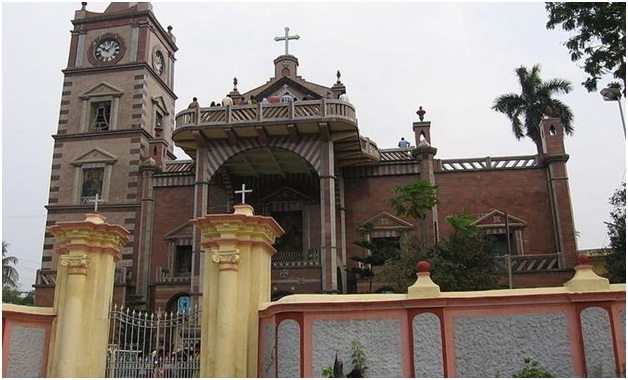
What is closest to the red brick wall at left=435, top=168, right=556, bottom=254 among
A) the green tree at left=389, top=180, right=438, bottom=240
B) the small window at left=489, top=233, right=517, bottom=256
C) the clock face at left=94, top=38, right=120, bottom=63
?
the small window at left=489, top=233, right=517, bottom=256

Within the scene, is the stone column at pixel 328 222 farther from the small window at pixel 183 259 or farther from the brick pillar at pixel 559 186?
the brick pillar at pixel 559 186

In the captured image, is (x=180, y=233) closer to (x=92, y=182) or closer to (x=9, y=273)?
(x=92, y=182)

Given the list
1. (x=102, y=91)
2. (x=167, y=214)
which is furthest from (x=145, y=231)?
(x=102, y=91)

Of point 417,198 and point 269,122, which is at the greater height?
point 269,122

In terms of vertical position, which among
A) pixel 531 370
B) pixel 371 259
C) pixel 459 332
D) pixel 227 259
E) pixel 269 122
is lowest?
pixel 531 370

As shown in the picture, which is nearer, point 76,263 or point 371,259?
point 76,263

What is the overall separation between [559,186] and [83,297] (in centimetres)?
1858

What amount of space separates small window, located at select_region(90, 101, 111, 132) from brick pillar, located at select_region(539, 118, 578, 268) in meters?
19.4

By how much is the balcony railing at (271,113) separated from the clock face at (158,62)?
10044 millimetres

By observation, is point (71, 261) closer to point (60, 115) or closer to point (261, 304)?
point (261, 304)

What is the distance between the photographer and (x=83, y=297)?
11125 mm

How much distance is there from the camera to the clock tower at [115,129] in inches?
1027

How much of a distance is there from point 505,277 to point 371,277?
181 inches

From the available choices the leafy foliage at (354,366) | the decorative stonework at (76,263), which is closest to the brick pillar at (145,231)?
the decorative stonework at (76,263)
